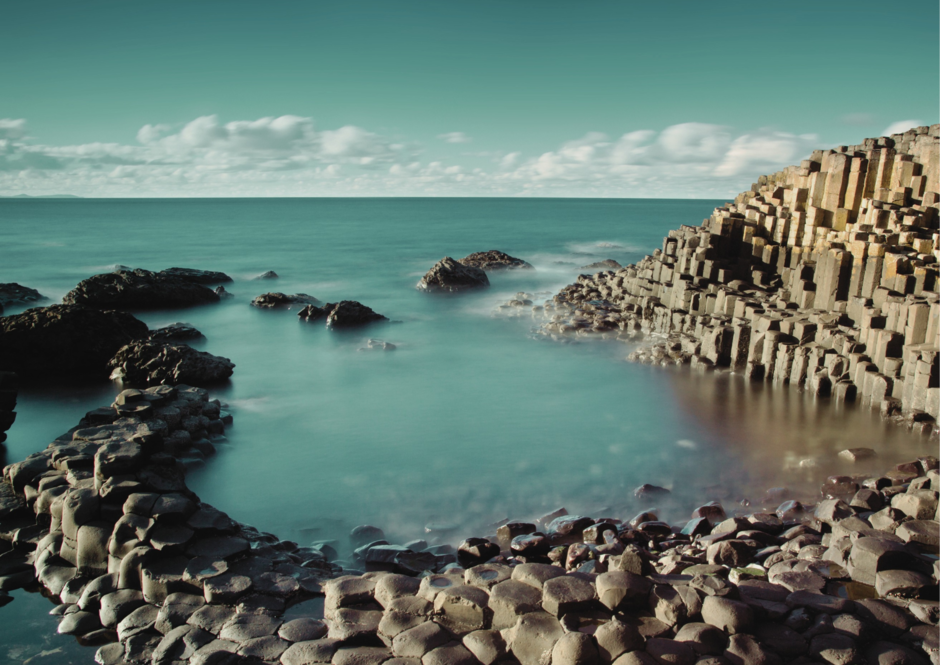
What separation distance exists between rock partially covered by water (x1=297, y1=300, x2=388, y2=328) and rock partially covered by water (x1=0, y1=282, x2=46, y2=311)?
8.64 m

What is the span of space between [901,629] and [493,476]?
422 centimetres

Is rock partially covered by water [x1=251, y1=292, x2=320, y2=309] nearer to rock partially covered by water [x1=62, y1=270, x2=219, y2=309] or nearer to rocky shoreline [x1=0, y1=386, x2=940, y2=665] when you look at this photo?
rock partially covered by water [x1=62, y1=270, x2=219, y2=309]

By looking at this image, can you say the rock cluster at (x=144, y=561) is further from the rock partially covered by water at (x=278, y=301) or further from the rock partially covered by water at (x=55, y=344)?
the rock partially covered by water at (x=278, y=301)

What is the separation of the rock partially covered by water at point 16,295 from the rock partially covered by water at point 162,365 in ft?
32.3

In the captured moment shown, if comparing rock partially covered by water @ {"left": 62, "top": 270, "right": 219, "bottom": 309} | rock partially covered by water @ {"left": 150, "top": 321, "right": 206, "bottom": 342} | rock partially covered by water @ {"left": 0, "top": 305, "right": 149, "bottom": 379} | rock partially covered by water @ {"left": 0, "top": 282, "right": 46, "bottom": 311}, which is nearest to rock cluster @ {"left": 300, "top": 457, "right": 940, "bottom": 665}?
rock partially covered by water @ {"left": 0, "top": 305, "right": 149, "bottom": 379}

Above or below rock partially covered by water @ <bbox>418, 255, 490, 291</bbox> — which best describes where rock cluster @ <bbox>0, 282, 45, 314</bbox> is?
below

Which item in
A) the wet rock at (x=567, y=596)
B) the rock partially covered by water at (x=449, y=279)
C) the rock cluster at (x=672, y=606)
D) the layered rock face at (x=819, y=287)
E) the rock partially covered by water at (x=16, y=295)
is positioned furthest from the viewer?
the rock partially covered by water at (x=449, y=279)

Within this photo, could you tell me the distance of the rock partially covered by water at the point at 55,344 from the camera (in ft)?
36.2

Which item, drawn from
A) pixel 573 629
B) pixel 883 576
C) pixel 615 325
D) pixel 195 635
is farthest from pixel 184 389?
pixel 615 325

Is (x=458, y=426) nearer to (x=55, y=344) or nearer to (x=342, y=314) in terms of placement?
(x=342, y=314)

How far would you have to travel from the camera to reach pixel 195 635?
14.1 ft

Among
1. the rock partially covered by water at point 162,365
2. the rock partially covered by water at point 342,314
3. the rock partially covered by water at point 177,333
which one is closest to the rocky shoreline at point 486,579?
the rock partially covered by water at point 162,365

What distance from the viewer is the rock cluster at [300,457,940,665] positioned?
373 centimetres

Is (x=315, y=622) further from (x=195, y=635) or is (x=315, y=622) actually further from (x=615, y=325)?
(x=615, y=325)
